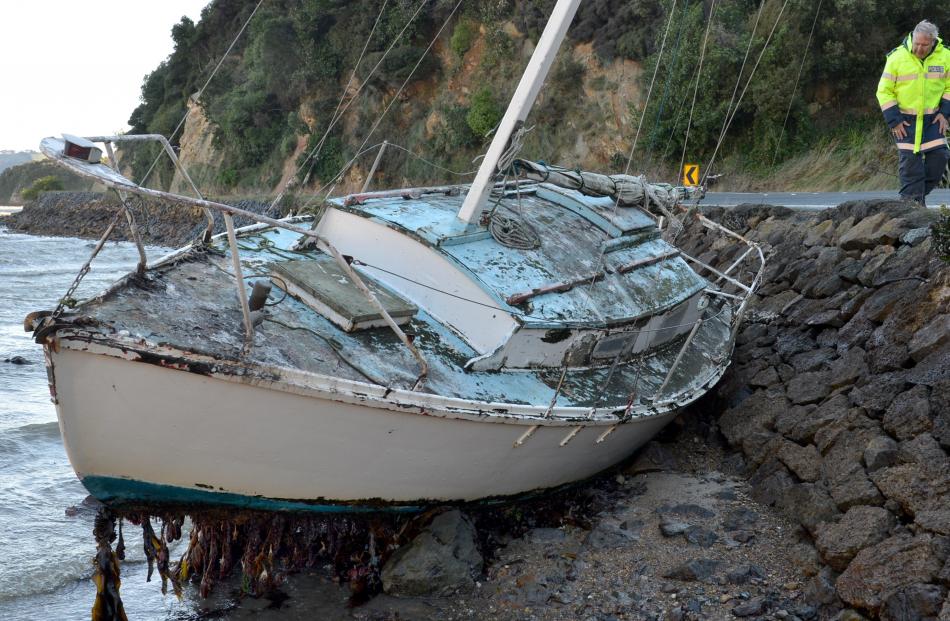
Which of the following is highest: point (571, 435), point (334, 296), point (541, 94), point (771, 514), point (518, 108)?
point (541, 94)

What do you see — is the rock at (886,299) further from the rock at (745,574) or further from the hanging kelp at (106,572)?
the hanging kelp at (106,572)

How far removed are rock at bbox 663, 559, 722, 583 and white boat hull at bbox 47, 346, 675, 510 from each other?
1497 millimetres

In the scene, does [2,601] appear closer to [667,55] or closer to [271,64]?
[667,55]

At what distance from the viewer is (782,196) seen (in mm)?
18828

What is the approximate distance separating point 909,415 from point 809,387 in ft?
5.49

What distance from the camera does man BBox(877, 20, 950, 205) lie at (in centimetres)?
1027

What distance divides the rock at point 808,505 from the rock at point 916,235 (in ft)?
13.3

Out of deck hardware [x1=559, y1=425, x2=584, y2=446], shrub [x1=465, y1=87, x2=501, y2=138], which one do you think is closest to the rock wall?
deck hardware [x1=559, y1=425, x2=584, y2=446]

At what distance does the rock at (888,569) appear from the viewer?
230 inches

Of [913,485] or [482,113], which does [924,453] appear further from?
[482,113]

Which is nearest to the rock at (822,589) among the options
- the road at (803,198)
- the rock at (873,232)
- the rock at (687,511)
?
the rock at (687,511)

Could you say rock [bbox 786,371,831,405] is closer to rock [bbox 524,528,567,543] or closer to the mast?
rock [bbox 524,528,567,543]

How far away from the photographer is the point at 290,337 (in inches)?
253

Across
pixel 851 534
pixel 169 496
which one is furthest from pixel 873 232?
pixel 169 496
